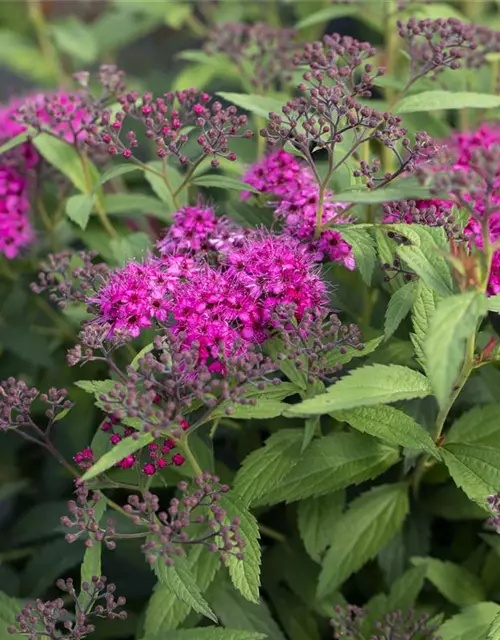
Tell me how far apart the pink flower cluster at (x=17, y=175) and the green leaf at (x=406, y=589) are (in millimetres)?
949

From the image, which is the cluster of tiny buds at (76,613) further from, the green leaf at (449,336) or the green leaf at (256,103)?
the green leaf at (256,103)

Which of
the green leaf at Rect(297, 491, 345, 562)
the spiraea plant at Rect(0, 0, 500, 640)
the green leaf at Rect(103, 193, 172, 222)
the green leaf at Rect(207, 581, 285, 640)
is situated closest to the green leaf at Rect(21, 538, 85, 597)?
the spiraea plant at Rect(0, 0, 500, 640)

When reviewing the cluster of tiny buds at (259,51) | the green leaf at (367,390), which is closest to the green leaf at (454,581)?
the green leaf at (367,390)

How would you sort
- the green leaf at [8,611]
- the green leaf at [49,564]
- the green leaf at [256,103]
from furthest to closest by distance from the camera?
the green leaf at [49,564]
the green leaf at [256,103]
the green leaf at [8,611]

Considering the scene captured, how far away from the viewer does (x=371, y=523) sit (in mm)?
1309

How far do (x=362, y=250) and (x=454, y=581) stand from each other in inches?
23.5

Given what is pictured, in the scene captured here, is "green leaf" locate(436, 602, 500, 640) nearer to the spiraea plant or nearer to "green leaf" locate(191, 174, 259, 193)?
the spiraea plant

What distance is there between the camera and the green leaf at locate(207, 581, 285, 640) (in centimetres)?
128

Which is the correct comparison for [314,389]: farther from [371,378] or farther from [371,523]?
[371,523]

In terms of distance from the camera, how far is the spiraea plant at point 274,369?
1.00 m

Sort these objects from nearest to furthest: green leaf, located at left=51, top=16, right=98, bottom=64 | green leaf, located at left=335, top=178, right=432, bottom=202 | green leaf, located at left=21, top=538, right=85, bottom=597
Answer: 1. green leaf, located at left=335, top=178, right=432, bottom=202
2. green leaf, located at left=21, top=538, right=85, bottom=597
3. green leaf, located at left=51, top=16, right=98, bottom=64

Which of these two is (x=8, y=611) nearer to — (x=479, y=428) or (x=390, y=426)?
(x=390, y=426)

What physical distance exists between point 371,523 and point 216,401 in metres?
0.46

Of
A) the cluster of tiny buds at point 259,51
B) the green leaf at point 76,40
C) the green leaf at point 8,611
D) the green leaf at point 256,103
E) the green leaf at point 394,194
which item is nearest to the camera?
the green leaf at point 394,194
